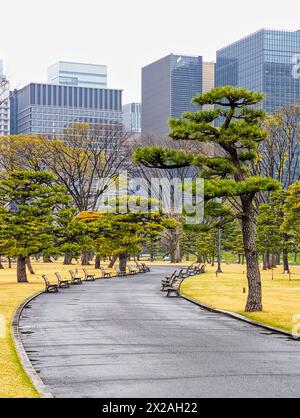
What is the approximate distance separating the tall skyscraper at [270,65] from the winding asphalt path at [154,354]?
9402 centimetres

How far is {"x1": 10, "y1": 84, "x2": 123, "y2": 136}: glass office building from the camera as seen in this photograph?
529 ft

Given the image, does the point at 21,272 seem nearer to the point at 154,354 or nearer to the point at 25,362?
the point at 154,354

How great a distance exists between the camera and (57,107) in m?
176

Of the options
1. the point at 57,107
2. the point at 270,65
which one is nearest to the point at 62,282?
the point at 270,65

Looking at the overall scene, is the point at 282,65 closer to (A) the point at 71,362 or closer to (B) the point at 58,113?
(B) the point at 58,113

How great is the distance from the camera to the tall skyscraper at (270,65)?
11919 centimetres

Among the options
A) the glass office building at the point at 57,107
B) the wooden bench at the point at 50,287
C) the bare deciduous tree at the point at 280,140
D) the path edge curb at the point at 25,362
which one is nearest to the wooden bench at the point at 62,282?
the wooden bench at the point at 50,287

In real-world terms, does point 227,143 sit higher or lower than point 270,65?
lower

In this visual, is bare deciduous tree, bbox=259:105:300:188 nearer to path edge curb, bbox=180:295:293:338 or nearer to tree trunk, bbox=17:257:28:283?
tree trunk, bbox=17:257:28:283

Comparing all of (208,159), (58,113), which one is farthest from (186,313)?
(58,113)

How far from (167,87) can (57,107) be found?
26.7 meters

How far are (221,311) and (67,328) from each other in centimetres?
738

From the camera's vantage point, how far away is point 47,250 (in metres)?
45.6

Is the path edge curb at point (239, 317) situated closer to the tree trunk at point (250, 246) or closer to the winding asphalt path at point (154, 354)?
the winding asphalt path at point (154, 354)
